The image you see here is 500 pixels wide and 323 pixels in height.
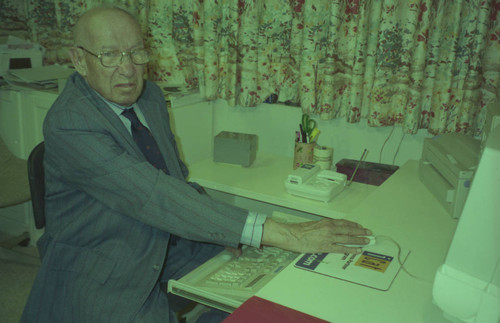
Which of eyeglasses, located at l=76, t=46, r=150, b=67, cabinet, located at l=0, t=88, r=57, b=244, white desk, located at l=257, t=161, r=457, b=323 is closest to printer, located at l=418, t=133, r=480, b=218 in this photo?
white desk, located at l=257, t=161, r=457, b=323

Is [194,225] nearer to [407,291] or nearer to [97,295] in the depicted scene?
[97,295]

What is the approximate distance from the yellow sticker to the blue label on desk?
0.09 meters

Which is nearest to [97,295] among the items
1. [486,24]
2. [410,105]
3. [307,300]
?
[307,300]

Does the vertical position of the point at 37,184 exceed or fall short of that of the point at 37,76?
it falls short

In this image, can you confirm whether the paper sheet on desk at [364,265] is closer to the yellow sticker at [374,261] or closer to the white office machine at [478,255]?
the yellow sticker at [374,261]

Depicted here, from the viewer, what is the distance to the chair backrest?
1396 mm

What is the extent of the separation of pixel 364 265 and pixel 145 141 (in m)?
0.78

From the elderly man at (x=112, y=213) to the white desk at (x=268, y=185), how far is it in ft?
1.59

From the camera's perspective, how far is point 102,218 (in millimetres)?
1301

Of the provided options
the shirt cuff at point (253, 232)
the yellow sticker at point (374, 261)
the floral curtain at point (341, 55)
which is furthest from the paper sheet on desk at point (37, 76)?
the yellow sticker at point (374, 261)

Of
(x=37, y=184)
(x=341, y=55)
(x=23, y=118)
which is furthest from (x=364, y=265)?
(x=23, y=118)

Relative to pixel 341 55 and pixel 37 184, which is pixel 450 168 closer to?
pixel 341 55

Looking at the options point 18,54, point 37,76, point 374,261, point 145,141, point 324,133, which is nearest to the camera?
point 374,261

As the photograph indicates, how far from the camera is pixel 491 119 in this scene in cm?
142
